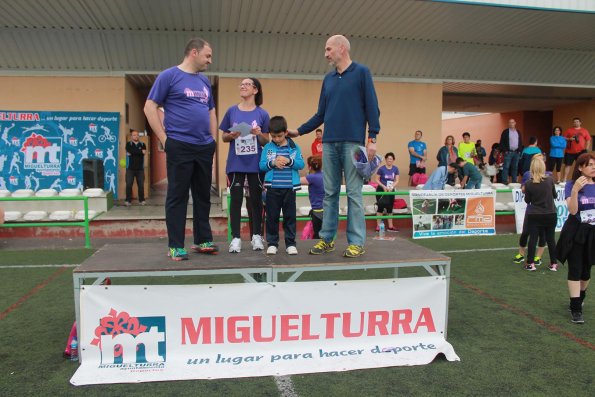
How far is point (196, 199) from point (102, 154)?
33.3ft

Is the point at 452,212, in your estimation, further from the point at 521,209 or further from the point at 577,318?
the point at 577,318

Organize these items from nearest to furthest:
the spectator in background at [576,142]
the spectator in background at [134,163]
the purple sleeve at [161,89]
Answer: the purple sleeve at [161,89]
the spectator in background at [134,163]
the spectator in background at [576,142]

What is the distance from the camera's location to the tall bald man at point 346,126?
4.50 metres

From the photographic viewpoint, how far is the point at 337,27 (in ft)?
42.7

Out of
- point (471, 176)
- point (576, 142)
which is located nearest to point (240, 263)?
point (471, 176)

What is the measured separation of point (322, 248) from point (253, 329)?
1.13 m

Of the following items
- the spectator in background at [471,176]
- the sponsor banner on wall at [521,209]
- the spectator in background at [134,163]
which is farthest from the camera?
the spectator in background at [134,163]

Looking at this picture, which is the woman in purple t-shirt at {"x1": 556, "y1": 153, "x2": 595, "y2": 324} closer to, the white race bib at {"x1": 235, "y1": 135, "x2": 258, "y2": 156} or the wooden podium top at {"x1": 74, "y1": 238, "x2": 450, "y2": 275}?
the wooden podium top at {"x1": 74, "y1": 238, "x2": 450, "y2": 275}

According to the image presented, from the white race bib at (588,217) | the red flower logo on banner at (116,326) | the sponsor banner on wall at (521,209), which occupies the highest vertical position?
the white race bib at (588,217)

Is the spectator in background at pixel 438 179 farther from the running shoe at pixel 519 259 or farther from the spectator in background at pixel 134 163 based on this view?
the spectator in background at pixel 134 163

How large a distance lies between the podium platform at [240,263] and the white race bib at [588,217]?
159cm

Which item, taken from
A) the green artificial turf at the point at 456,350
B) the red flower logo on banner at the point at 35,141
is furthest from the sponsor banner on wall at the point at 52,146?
the green artificial turf at the point at 456,350

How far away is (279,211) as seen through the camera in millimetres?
4848

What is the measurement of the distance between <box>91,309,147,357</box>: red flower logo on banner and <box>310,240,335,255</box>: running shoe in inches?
68.6
